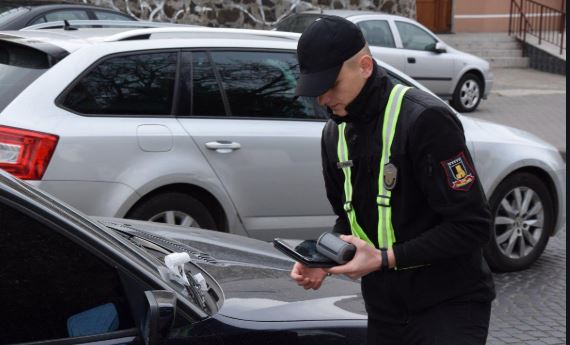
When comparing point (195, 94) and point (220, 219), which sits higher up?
point (195, 94)

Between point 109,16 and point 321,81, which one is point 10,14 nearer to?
point 109,16

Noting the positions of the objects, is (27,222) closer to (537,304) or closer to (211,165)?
(211,165)

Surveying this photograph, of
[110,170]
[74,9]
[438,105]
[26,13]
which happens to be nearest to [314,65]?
[438,105]

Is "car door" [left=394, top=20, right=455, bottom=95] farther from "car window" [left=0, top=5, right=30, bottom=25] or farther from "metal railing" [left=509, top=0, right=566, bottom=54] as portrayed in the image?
"metal railing" [left=509, top=0, right=566, bottom=54]

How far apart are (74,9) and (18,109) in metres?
6.76

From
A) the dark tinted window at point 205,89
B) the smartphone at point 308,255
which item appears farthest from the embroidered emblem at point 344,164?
the dark tinted window at point 205,89

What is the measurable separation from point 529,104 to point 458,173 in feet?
47.7

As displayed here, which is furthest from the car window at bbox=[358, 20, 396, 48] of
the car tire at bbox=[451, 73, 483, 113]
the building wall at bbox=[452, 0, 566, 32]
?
the building wall at bbox=[452, 0, 566, 32]

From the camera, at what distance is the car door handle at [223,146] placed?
5.98 metres

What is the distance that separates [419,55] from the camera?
15125mm

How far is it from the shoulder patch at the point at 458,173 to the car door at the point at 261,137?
3.24m

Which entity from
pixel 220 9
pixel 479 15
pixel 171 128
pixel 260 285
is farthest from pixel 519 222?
pixel 479 15

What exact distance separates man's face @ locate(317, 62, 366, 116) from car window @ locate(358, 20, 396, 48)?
12139mm

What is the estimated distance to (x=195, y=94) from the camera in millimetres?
6109
